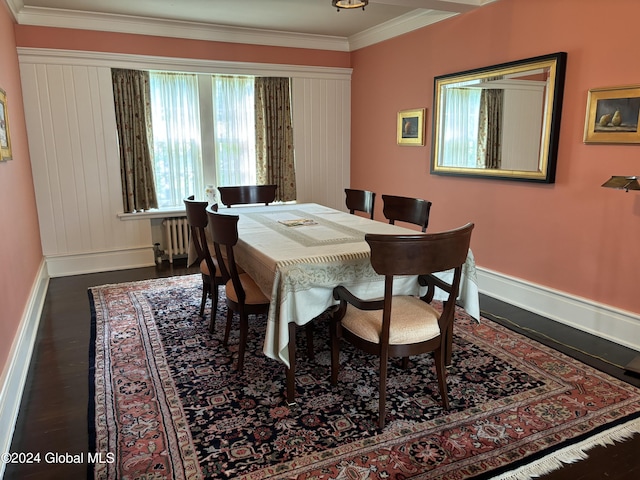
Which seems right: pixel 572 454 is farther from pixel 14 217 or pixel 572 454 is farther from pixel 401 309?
pixel 14 217

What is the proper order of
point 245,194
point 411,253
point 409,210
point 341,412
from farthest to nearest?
point 245,194
point 409,210
point 341,412
point 411,253

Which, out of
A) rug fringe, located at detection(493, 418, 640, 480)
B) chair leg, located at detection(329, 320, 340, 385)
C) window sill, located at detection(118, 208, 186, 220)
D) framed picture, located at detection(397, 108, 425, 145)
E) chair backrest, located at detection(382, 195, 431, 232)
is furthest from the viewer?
window sill, located at detection(118, 208, 186, 220)

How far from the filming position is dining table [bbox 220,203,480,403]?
86.7 inches

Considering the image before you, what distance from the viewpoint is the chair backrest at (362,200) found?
3.77 m

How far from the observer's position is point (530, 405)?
2.32 meters

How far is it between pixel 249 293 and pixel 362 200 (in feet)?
5.27

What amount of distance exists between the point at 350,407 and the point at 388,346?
1.47 ft

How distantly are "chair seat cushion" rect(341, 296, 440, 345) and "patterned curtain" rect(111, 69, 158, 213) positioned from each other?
3564mm

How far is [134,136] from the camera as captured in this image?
491 cm

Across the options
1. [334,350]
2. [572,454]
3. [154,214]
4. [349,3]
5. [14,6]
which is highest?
[14,6]

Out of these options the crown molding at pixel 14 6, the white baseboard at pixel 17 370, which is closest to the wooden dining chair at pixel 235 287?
the white baseboard at pixel 17 370

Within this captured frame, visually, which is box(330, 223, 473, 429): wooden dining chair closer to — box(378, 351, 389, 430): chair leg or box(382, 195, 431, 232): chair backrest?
box(378, 351, 389, 430): chair leg

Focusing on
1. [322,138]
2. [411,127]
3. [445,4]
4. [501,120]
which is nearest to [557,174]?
[501,120]

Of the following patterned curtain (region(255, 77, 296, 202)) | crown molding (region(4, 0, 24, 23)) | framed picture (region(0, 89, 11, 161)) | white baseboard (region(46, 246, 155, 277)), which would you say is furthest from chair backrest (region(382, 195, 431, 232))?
crown molding (region(4, 0, 24, 23))
